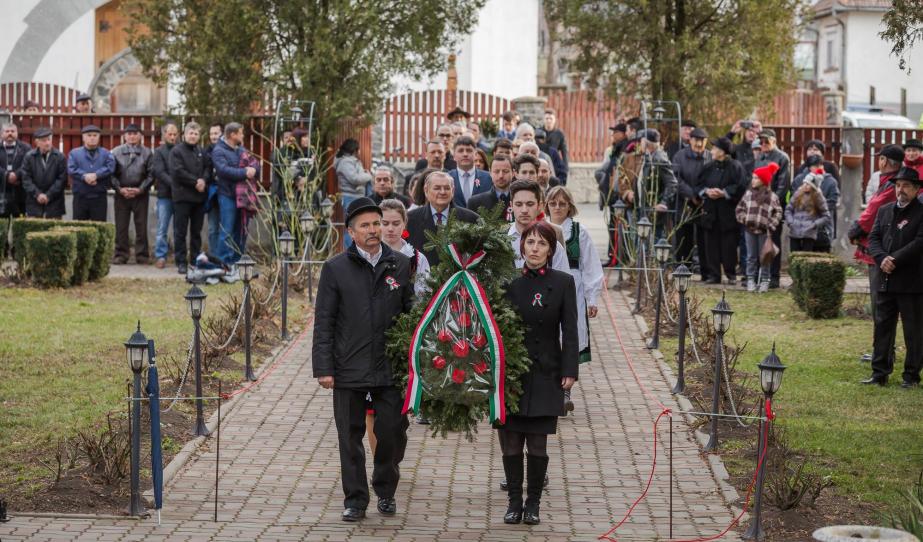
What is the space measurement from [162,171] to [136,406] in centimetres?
1245

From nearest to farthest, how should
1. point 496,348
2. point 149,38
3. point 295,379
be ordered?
point 496,348
point 295,379
point 149,38

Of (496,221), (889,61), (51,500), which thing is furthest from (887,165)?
(889,61)

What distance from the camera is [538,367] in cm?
866

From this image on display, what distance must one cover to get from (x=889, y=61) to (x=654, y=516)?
162 feet

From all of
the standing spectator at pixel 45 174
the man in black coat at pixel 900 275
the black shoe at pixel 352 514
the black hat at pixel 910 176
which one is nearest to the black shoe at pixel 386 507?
the black shoe at pixel 352 514

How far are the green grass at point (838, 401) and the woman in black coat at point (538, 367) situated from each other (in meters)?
1.96

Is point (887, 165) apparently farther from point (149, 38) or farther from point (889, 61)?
point (889, 61)

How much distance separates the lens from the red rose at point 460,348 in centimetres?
845

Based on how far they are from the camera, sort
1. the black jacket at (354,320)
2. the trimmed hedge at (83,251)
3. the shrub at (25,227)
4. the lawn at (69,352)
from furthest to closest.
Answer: the shrub at (25,227) → the trimmed hedge at (83,251) → the lawn at (69,352) → the black jacket at (354,320)

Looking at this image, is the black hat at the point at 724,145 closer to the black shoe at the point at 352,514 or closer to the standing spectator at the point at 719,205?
the standing spectator at the point at 719,205

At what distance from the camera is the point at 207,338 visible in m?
13.9

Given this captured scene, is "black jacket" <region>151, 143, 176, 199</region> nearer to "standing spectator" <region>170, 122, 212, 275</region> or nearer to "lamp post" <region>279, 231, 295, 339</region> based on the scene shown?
"standing spectator" <region>170, 122, 212, 275</region>

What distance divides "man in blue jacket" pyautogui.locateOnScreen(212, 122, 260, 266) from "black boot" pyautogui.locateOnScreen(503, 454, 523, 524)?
11584mm

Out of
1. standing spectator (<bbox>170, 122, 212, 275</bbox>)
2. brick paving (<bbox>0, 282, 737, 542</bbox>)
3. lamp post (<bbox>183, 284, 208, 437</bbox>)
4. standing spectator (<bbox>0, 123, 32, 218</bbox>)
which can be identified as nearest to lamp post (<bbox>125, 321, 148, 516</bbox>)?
brick paving (<bbox>0, 282, 737, 542</bbox>)
